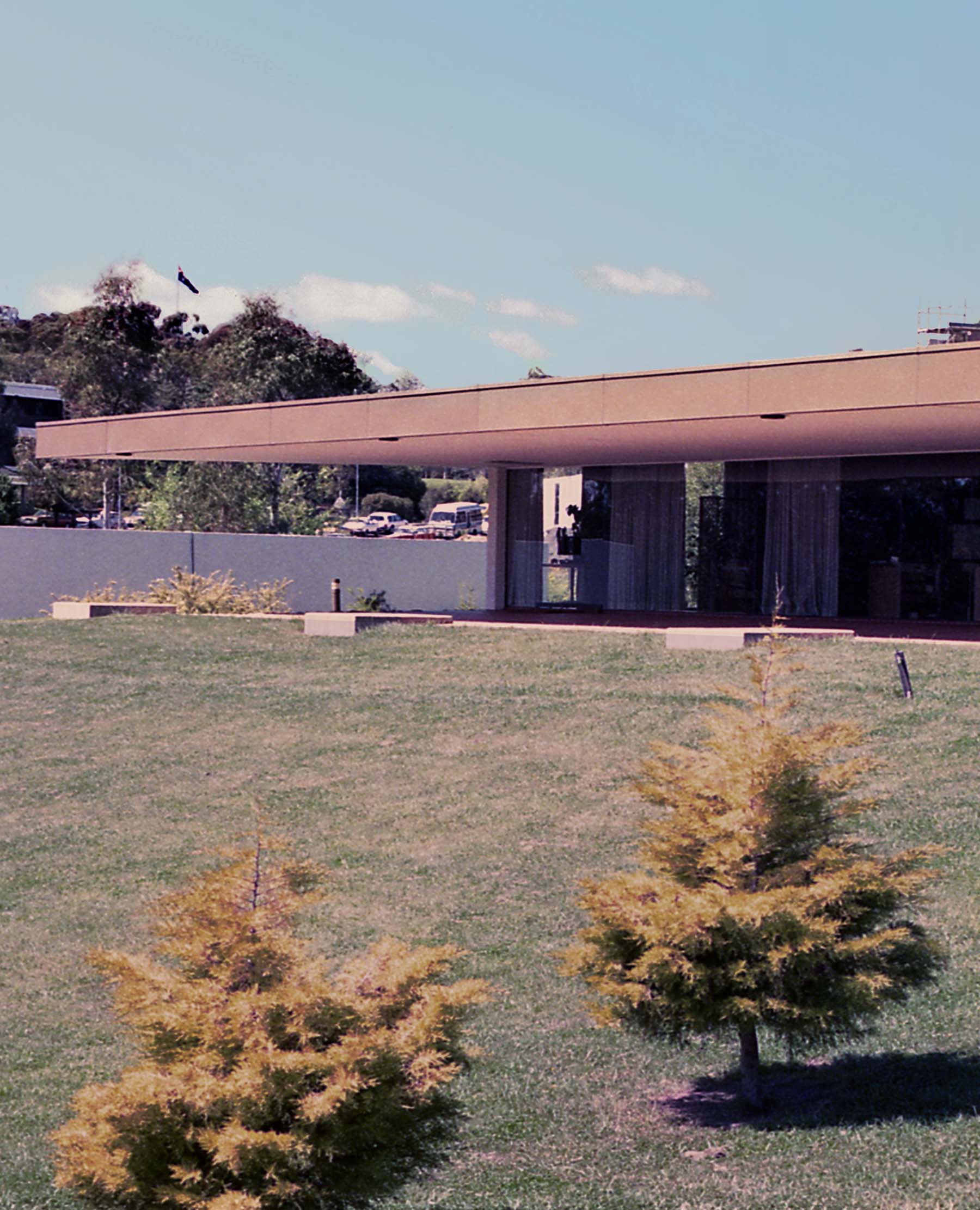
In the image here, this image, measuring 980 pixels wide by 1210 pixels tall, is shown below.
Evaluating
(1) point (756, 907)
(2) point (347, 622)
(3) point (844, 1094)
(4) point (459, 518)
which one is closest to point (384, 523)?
(4) point (459, 518)

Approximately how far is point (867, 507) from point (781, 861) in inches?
690

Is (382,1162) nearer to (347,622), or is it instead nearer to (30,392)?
(347,622)

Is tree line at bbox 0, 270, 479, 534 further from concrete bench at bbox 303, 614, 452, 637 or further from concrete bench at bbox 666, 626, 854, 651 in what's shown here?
concrete bench at bbox 666, 626, 854, 651

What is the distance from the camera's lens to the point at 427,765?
13.8m

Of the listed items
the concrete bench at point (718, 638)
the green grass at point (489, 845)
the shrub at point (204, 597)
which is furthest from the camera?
the shrub at point (204, 597)

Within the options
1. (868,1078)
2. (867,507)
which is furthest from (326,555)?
(868,1078)

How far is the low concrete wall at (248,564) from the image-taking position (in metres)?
29.6

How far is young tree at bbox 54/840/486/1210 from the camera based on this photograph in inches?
169

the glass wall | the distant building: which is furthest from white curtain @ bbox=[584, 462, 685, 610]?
the distant building

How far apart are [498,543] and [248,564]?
28.1 feet

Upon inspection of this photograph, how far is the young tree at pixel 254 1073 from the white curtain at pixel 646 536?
20.7 metres

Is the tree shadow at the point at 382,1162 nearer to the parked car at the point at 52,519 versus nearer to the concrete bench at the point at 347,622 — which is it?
the concrete bench at the point at 347,622

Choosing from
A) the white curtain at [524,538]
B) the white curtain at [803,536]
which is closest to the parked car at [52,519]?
the white curtain at [524,538]

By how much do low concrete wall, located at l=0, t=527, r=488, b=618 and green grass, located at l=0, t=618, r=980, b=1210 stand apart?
7.80m
